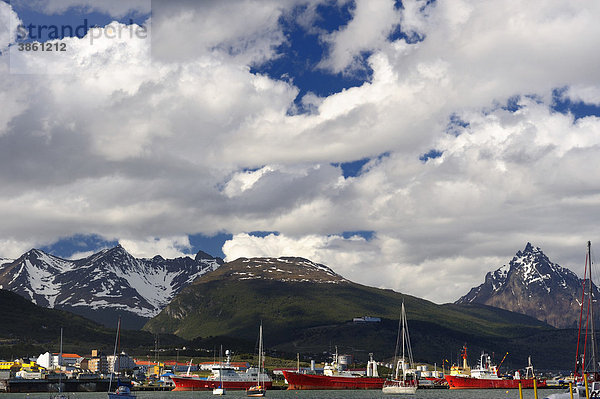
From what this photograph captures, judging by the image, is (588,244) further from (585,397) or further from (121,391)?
(121,391)

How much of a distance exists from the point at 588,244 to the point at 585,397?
5812cm

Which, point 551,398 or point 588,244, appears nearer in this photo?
point 551,398

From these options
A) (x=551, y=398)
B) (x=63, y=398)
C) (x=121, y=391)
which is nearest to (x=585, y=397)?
(x=551, y=398)

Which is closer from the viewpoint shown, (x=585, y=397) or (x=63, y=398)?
(x=585, y=397)

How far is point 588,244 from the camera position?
159 meters

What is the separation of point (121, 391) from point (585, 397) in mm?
96201

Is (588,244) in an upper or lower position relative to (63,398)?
upper

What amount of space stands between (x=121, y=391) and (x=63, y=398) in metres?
12.9

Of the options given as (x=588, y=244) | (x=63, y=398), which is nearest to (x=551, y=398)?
(x=588, y=244)

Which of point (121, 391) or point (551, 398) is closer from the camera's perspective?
point (551, 398)

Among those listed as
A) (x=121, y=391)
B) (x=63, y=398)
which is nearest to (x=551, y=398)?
(x=121, y=391)

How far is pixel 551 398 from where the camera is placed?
4291 inches

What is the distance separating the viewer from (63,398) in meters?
165

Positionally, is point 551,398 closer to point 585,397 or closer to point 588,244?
point 585,397
